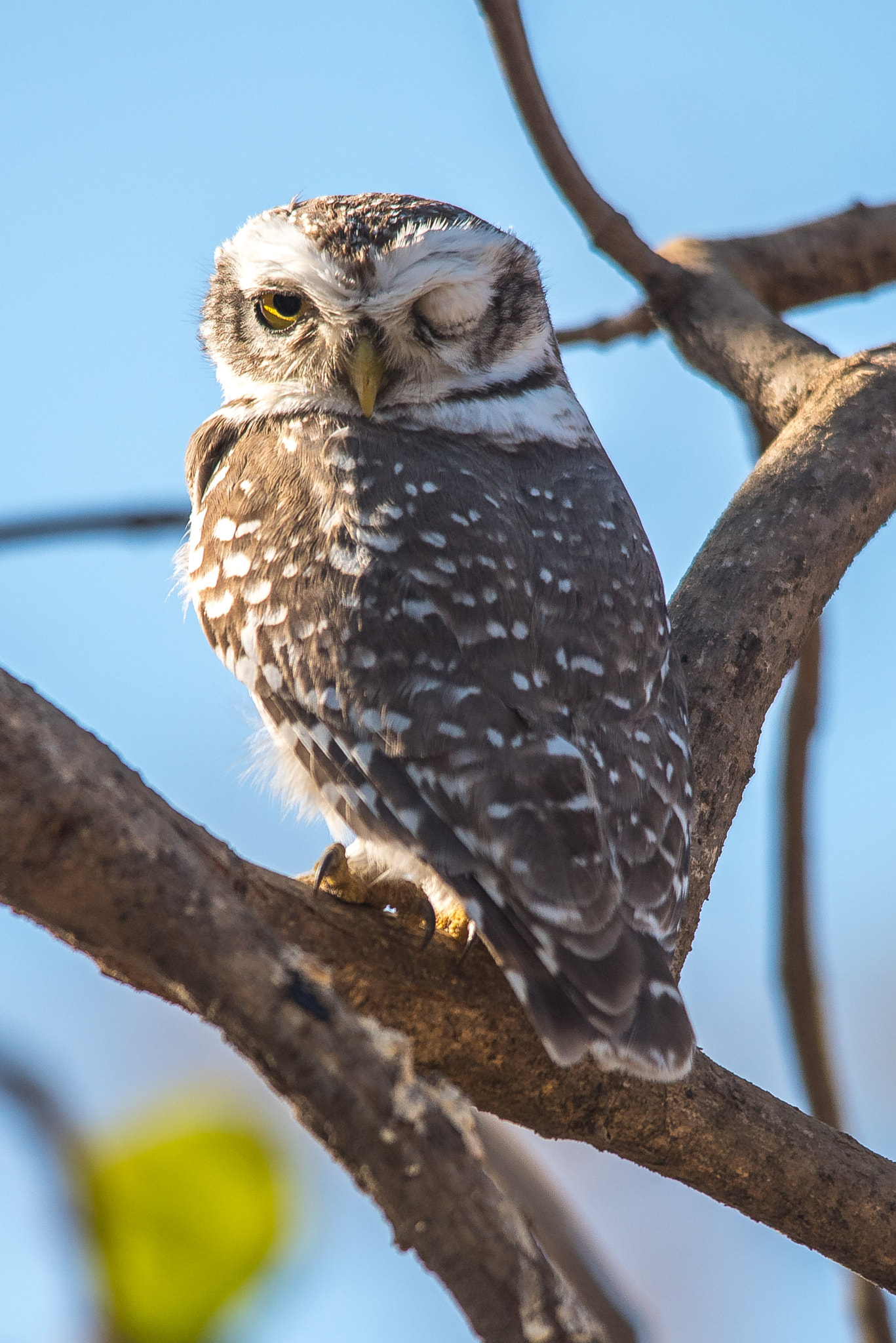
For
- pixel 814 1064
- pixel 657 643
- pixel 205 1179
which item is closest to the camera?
pixel 205 1179

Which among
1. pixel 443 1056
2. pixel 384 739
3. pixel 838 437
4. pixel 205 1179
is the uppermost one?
pixel 838 437

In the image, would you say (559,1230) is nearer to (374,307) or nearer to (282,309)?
(374,307)

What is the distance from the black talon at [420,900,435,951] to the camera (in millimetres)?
2471

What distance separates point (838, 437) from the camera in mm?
3861

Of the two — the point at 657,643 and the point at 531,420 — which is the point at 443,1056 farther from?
the point at 531,420

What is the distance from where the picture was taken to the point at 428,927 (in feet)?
8.15

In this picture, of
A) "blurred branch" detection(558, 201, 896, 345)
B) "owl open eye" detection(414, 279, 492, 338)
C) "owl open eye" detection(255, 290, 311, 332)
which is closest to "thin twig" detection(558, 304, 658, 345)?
"blurred branch" detection(558, 201, 896, 345)

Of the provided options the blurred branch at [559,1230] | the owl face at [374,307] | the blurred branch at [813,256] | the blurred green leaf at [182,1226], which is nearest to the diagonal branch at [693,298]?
the blurred branch at [813,256]

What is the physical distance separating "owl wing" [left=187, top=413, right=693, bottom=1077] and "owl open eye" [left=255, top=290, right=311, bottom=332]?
650 millimetres

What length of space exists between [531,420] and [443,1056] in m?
1.90

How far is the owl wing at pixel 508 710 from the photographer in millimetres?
2363

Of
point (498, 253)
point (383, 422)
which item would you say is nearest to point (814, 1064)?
point (383, 422)

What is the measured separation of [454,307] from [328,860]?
1781 mm

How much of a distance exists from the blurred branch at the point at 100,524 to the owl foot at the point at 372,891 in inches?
56.7
